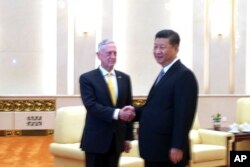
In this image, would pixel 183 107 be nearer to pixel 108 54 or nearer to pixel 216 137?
pixel 108 54

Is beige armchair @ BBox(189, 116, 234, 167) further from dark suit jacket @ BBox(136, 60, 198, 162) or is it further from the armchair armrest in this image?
dark suit jacket @ BBox(136, 60, 198, 162)

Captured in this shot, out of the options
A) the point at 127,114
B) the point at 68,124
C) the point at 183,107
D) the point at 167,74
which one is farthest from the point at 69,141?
the point at 183,107

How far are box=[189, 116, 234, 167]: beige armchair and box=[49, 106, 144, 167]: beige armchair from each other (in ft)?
3.21

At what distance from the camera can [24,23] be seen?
992cm

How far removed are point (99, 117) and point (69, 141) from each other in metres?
1.88

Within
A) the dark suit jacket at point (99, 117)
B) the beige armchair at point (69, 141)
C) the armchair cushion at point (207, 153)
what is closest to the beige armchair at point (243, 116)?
the armchair cushion at point (207, 153)

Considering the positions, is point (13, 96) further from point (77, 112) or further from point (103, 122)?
point (103, 122)

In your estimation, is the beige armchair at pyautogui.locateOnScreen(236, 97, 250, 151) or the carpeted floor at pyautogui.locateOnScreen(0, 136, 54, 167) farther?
the beige armchair at pyautogui.locateOnScreen(236, 97, 250, 151)

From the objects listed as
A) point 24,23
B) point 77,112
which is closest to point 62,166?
point 77,112

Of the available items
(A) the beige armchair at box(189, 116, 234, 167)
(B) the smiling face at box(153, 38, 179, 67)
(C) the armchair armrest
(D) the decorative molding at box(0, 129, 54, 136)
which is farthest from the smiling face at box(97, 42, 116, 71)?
(D) the decorative molding at box(0, 129, 54, 136)

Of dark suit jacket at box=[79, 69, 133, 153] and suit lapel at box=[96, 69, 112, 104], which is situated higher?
suit lapel at box=[96, 69, 112, 104]

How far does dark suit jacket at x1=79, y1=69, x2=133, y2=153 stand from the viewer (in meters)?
3.54

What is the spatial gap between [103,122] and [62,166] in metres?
1.85

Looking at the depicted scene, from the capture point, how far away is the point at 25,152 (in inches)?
293
